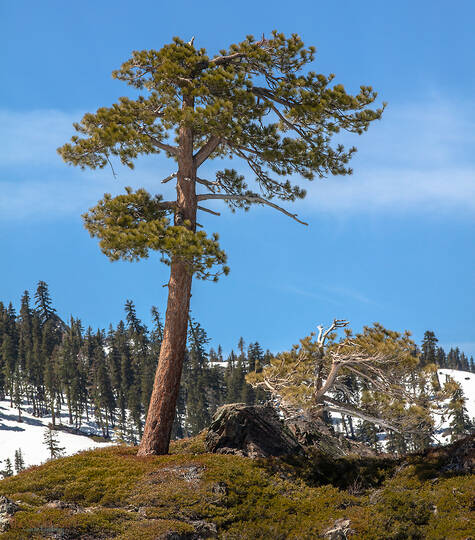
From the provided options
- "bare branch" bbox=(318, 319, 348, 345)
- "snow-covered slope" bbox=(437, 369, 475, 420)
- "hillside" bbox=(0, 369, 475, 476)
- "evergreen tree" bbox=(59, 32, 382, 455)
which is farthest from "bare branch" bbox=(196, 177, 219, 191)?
"snow-covered slope" bbox=(437, 369, 475, 420)

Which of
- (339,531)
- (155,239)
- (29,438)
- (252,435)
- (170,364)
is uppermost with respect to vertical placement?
(155,239)

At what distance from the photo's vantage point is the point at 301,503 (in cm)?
1167

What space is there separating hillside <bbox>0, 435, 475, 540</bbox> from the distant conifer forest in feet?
227

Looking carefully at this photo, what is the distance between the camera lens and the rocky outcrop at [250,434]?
14164 mm

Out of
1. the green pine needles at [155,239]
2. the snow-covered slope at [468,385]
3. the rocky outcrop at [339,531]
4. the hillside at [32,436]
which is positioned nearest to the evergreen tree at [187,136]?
the green pine needles at [155,239]

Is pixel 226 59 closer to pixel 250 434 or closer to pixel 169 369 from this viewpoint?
pixel 169 369

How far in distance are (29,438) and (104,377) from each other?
19.8m

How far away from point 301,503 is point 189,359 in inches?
3831

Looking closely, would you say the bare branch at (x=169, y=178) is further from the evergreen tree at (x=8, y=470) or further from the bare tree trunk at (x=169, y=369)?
the evergreen tree at (x=8, y=470)

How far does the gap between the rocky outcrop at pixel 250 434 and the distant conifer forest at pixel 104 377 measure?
68609 millimetres

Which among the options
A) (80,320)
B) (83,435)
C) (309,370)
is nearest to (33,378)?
(83,435)

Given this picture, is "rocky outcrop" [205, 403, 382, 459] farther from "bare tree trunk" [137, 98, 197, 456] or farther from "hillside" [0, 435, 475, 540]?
"bare tree trunk" [137, 98, 197, 456]

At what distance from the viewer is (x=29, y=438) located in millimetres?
77688

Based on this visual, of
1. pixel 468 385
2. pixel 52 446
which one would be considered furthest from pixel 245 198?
pixel 468 385
